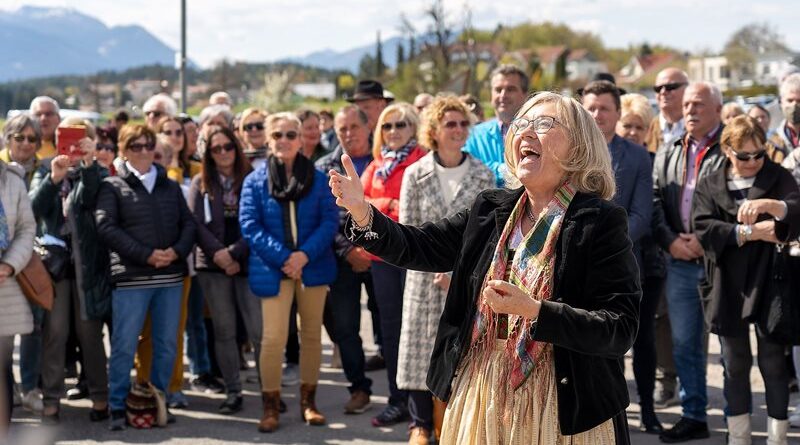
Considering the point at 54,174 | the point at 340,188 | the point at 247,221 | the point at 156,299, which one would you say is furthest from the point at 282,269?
the point at 340,188

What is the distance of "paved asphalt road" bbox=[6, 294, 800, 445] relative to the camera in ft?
22.6

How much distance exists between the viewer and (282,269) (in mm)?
7180

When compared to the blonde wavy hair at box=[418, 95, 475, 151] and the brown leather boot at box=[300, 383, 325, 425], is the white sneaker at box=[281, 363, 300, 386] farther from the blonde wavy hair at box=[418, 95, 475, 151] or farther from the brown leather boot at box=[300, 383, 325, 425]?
the blonde wavy hair at box=[418, 95, 475, 151]

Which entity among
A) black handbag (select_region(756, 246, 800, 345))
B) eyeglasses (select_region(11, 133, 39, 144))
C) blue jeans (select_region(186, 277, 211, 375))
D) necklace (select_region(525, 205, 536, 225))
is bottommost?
blue jeans (select_region(186, 277, 211, 375))

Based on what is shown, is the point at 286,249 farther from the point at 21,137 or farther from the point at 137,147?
the point at 21,137

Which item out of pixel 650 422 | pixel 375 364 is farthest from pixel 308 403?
pixel 650 422

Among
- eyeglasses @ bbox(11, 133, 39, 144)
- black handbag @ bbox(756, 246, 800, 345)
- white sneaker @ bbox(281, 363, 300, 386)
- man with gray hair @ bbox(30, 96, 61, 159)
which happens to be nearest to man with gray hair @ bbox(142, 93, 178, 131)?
man with gray hair @ bbox(30, 96, 61, 159)

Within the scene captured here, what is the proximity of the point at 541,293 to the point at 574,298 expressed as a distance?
109mm

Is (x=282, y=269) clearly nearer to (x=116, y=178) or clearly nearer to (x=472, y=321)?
(x=116, y=178)

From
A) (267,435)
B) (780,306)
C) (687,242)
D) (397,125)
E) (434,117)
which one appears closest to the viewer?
(780,306)

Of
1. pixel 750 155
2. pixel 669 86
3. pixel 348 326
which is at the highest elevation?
pixel 669 86

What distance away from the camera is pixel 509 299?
305cm

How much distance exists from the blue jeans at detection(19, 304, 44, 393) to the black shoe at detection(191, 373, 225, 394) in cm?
128

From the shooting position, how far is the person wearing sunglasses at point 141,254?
717 centimetres
